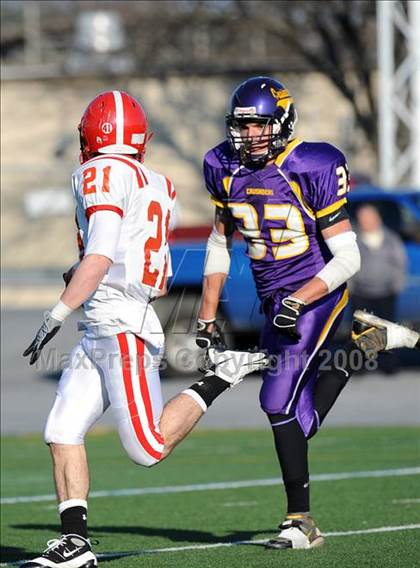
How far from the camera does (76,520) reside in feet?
17.0

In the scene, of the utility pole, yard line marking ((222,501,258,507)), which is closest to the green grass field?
yard line marking ((222,501,258,507))

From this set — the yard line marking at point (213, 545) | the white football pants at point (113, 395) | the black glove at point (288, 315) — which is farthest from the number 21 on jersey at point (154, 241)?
the yard line marking at point (213, 545)

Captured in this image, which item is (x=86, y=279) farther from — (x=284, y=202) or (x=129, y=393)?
(x=284, y=202)

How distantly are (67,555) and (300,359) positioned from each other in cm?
131

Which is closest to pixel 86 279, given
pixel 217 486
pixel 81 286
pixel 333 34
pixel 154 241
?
pixel 81 286

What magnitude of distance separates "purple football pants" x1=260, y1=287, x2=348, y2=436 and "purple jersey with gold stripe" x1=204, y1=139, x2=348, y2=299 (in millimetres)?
151

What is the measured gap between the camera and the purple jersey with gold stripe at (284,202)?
18.5 feet

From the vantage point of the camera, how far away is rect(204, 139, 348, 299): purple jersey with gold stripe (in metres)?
5.64

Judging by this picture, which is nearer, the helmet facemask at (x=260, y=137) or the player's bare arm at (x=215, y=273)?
the helmet facemask at (x=260, y=137)

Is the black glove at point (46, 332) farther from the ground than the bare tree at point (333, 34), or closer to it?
closer to it

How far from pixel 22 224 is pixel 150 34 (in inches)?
174

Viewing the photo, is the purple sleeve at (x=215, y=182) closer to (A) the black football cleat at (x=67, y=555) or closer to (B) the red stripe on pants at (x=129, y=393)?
(B) the red stripe on pants at (x=129, y=393)

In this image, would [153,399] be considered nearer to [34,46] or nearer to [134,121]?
[134,121]

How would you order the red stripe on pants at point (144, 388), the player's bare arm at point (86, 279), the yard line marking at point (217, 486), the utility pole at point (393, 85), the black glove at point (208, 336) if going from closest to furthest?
the player's bare arm at point (86, 279) < the red stripe on pants at point (144, 388) < the black glove at point (208, 336) < the yard line marking at point (217, 486) < the utility pole at point (393, 85)
